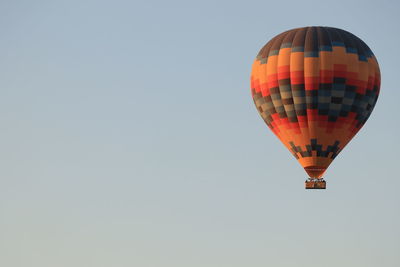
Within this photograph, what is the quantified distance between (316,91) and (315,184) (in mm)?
6275

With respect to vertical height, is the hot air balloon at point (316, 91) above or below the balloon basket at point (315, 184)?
above

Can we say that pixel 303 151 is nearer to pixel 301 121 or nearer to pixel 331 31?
pixel 301 121

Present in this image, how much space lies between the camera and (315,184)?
102250mm

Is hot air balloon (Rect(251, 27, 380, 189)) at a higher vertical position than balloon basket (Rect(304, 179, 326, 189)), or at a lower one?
higher

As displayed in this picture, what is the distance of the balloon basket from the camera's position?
335 feet

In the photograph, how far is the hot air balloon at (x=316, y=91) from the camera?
10231 centimetres

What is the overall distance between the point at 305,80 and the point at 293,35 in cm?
346

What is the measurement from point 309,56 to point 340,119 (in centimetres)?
480

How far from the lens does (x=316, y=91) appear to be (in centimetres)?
10231

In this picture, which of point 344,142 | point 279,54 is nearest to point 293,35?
point 279,54

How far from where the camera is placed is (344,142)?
10381 centimetres

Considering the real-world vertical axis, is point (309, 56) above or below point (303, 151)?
above

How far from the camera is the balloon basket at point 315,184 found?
102 metres

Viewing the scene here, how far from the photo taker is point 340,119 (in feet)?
338
